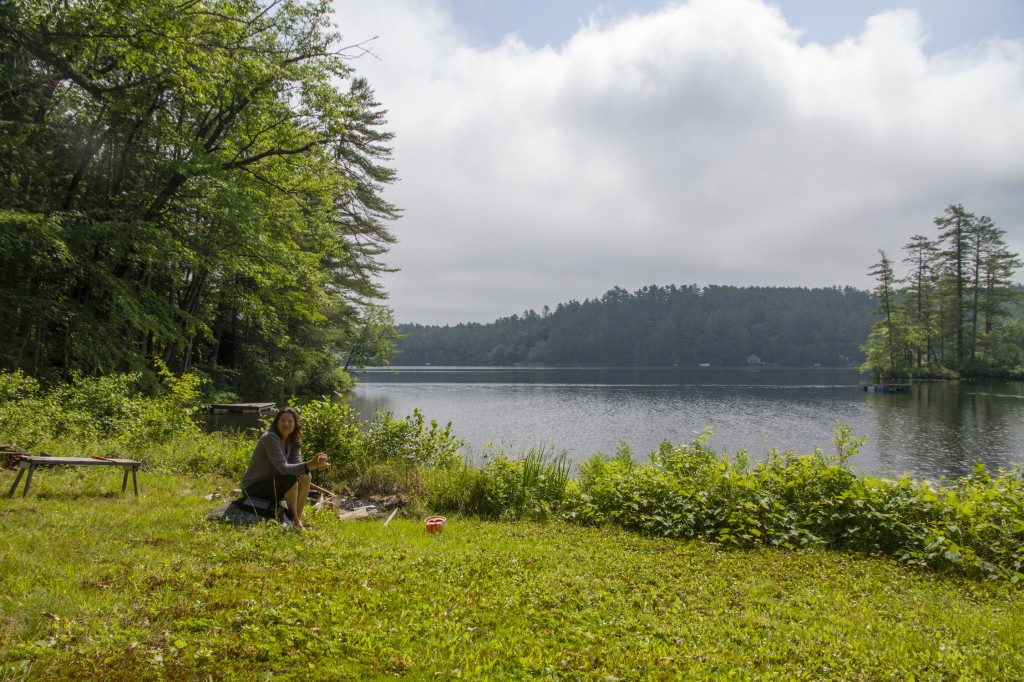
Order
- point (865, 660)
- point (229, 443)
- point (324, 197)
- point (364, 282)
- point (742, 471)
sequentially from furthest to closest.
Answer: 1. point (364, 282)
2. point (324, 197)
3. point (229, 443)
4. point (742, 471)
5. point (865, 660)

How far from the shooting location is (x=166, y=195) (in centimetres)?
1717

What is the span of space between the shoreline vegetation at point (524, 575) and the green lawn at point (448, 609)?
2 centimetres

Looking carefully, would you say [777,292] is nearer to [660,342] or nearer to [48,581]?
[660,342]

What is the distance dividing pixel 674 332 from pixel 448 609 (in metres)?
159

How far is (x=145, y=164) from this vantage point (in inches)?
747

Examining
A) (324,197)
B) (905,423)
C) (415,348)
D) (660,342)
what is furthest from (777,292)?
(324,197)

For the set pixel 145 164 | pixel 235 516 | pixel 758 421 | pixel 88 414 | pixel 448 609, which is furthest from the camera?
pixel 758 421

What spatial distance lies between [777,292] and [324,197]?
182096 mm

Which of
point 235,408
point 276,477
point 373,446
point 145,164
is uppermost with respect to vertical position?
point 145,164

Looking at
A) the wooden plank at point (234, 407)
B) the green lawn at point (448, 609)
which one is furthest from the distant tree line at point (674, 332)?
the green lawn at point (448, 609)

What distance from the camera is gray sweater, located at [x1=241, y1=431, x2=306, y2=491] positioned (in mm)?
6695

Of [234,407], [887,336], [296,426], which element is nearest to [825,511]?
[296,426]

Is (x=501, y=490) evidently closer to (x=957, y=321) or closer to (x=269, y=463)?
(x=269, y=463)

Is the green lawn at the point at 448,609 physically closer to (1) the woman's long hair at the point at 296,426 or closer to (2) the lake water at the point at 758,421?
(1) the woman's long hair at the point at 296,426
